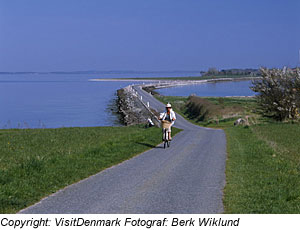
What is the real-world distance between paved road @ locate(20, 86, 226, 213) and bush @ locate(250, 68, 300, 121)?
1037 inches

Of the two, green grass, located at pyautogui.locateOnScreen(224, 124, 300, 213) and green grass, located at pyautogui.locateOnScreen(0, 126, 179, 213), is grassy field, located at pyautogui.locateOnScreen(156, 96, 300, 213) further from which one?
green grass, located at pyautogui.locateOnScreen(0, 126, 179, 213)

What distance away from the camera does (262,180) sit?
12641 mm

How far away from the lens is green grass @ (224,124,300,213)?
9.61 metres

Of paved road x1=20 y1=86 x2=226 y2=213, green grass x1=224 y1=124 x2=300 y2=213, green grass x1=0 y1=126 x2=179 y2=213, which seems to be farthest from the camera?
green grass x1=0 y1=126 x2=179 y2=213

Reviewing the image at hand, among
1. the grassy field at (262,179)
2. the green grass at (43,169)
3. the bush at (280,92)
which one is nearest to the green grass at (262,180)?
the grassy field at (262,179)

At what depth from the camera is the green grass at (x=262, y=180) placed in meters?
9.61

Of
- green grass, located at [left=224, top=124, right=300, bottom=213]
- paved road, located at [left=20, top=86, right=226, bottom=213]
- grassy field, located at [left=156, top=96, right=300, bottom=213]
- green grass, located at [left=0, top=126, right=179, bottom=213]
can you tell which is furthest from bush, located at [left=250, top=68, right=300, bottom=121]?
paved road, located at [left=20, top=86, right=226, bottom=213]

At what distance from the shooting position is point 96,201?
991cm

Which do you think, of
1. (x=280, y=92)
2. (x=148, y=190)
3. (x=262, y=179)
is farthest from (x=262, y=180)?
(x=280, y=92)

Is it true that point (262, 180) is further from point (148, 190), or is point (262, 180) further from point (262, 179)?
point (148, 190)
